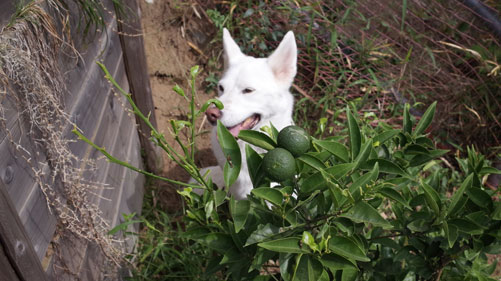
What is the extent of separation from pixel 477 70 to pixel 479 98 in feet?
0.77

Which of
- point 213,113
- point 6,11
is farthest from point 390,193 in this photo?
point 213,113

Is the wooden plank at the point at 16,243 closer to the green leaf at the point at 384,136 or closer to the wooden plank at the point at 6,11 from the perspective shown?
the wooden plank at the point at 6,11

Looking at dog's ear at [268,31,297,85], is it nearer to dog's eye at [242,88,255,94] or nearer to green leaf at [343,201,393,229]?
dog's eye at [242,88,255,94]

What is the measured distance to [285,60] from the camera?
84.0 inches

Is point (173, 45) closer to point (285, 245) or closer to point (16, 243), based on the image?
point (16, 243)

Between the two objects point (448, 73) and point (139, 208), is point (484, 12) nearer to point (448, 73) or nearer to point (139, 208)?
point (448, 73)

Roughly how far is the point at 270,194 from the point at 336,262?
22 cm

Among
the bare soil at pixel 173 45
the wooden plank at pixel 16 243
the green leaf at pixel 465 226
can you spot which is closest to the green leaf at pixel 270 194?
the green leaf at pixel 465 226

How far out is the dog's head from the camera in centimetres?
206

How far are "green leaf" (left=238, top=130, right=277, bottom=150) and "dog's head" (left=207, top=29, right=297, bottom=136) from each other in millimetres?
1223

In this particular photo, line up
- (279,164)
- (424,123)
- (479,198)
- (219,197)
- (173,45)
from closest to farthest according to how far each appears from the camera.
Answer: (279,164) < (219,197) < (479,198) < (424,123) < (173,45)

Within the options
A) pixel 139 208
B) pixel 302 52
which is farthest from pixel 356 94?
pixel 139 208

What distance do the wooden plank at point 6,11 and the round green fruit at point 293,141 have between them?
828 millimetres

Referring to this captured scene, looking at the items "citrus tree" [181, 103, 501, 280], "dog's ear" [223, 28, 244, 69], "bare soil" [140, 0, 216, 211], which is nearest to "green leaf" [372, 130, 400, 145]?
"citrus tree" [181, 103, 501, 280]
